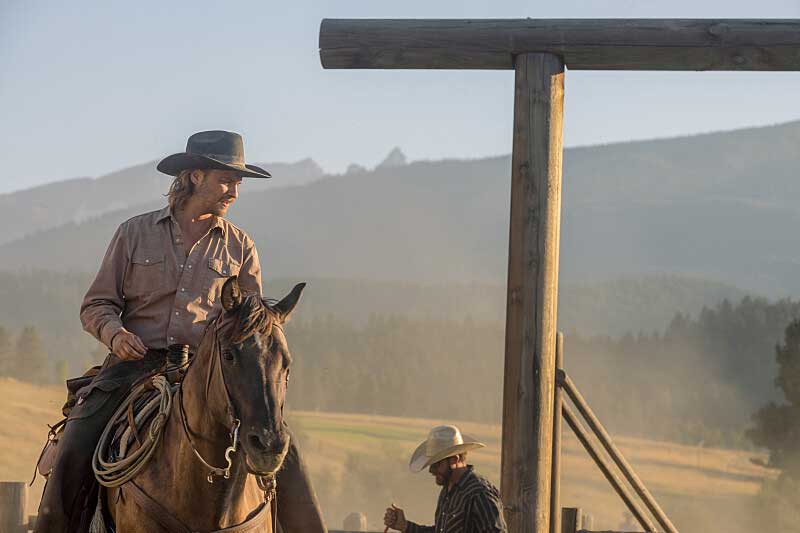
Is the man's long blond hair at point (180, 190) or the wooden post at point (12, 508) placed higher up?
the man's long blond hair at point (180, 190)

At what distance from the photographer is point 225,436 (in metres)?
5.23

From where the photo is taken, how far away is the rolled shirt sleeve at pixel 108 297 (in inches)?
247

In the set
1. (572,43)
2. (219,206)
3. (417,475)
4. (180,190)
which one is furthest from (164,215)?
(417,475)

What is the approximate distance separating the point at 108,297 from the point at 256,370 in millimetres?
1900

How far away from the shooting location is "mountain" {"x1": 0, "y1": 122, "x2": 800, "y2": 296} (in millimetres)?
96188

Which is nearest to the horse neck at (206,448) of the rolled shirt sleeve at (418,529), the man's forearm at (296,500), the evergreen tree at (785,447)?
the man's forearm at (296,500)

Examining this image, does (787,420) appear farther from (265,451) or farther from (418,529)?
(265,451)

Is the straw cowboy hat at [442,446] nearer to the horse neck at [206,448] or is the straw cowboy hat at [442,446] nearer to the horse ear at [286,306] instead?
the horse neck at [206,448]

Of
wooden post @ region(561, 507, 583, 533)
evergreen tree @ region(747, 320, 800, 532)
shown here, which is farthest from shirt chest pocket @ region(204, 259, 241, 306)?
evergreen tree @ region(747, 320, 800, 532)

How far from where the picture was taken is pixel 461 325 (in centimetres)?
8331

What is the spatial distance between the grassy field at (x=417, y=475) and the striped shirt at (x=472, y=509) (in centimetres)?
3640

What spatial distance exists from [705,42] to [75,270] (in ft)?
308

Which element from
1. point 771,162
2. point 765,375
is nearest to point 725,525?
point 765,375

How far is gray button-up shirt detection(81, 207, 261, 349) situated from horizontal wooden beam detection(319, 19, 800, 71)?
1872 millimetres
